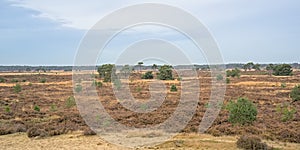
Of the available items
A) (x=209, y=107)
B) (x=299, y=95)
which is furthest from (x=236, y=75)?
(x=209, y=107)

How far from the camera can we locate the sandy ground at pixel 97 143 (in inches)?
509

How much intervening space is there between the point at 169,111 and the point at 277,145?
1002cm

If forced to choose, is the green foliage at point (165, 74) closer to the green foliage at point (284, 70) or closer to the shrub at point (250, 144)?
the green foliage at point (284, 70)

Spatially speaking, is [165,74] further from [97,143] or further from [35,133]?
[97,143]

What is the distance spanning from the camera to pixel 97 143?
13.8 m

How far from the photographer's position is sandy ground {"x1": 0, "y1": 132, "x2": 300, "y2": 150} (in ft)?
42.4

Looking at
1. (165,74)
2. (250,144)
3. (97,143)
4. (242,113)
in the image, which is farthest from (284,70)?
(97,143)

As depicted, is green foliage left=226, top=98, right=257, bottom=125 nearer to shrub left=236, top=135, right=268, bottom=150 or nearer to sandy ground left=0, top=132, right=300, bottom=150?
sandy ground left=0, top=132, right=300, bottom=150

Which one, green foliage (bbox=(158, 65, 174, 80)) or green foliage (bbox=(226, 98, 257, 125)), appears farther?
green foliage (bbox=(158, 65, 174, 80))

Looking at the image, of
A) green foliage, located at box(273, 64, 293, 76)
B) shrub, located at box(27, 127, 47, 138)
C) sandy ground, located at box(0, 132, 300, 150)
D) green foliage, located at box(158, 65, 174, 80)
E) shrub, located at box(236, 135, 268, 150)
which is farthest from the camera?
green foliage, located at box(273, 64, 293, 76)

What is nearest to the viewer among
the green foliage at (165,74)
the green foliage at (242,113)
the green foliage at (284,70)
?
the green foliage at (242,113)

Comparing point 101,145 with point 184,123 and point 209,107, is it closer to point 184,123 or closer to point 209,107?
point 184,123

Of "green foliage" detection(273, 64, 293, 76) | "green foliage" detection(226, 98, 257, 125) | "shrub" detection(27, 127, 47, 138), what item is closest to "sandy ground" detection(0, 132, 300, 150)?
"shrub" detection(27, 127, 47, 138)

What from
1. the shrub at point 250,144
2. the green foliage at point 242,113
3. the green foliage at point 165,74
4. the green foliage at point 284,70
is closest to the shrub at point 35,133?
the shrub at point 250,144
